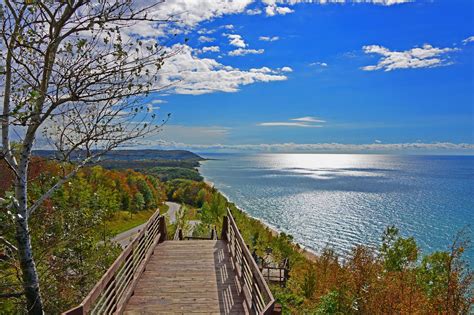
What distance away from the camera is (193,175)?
422 feet

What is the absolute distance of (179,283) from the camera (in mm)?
7363

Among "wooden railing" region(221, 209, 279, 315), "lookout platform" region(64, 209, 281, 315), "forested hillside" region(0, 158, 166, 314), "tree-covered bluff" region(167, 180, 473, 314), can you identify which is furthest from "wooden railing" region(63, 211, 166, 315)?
"tree-covered bluff" region(167, 180, 473, 314)

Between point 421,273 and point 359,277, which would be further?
point 421,273

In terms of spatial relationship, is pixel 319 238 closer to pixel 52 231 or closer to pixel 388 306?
pixel 388 306

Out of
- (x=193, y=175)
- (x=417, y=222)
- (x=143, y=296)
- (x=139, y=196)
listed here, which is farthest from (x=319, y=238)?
(x=193, y=175)

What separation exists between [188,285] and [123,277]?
140 centimetres

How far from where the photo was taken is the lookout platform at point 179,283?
17.5 feet

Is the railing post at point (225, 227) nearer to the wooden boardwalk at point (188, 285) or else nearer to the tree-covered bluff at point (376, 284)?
the wooden boardwalk at point (188, 285)

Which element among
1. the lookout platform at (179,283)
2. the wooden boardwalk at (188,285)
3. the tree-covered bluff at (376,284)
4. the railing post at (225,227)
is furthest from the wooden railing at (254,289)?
the tree-covered bluff at (376,284)

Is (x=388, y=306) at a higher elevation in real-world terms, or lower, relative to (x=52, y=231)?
lower

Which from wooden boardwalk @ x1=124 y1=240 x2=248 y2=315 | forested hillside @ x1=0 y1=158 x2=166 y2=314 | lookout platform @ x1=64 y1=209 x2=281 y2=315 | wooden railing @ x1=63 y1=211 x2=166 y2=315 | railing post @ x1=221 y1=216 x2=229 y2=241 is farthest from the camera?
railing post @ x1=221 y1=216 x2=229 y2=241

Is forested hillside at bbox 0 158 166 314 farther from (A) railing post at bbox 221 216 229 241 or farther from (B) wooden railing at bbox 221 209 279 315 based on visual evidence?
(A) railing post at bbox 221 216 229 241

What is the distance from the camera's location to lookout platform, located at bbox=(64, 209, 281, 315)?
534 cm

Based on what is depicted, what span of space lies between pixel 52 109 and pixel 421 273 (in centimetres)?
2934
